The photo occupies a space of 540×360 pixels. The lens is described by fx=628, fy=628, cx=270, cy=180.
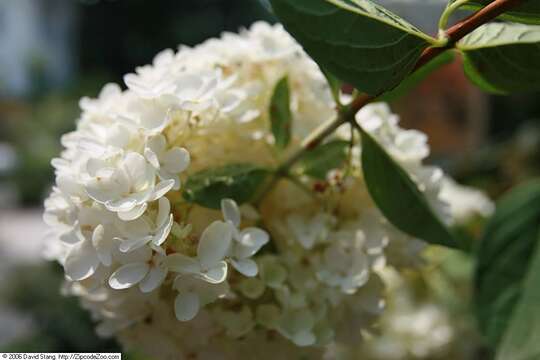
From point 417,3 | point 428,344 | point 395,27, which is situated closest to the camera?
point 395,27

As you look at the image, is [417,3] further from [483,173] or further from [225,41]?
[225,41]

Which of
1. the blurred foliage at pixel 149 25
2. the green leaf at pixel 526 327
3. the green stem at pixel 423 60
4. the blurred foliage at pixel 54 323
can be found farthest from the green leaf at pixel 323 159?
the blurred foliage at pixel 149 25

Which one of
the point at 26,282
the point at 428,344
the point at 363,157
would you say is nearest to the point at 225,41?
the point at 363,157

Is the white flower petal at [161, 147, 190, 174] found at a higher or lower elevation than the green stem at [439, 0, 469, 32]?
lower

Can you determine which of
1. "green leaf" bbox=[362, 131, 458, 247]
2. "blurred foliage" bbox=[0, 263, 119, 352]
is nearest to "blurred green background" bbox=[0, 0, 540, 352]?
"blurred foliage" bbox=[0, 263, 119, 352]

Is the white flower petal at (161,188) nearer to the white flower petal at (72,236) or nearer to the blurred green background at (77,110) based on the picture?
the white flower petal at (72,236)

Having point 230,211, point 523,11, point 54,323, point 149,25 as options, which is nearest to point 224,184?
point 230,211

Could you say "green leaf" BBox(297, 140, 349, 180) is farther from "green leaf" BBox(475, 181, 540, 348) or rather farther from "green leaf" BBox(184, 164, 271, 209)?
"green leaf" BBox(475, 181, 540, 348)
